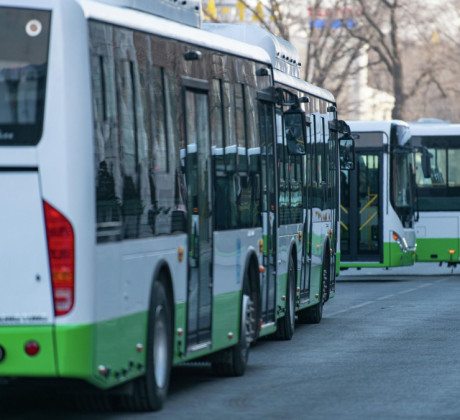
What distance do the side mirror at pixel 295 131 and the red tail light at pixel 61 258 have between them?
768cm

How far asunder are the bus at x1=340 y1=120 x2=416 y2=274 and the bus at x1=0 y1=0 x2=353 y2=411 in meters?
16.4

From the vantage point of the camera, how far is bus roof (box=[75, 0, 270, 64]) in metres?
9.29

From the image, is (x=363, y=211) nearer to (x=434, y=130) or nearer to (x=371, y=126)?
(x=371, y=126)

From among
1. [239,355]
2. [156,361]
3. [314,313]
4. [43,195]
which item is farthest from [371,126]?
[43,195]

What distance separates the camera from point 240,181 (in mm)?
13188

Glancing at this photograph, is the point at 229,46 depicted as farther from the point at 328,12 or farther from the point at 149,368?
the point at 328,12

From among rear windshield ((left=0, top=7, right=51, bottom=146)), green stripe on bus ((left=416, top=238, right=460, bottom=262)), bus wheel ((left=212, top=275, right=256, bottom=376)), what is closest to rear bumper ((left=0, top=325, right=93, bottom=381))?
rear windshield ((left=0, top=7, right=51, bottom=146))

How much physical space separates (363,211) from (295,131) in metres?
14.9

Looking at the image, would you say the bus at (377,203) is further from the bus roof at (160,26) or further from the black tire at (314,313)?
the bus roof at (160,26)

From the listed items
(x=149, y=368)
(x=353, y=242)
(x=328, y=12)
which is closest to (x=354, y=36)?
(x=328, y=12)

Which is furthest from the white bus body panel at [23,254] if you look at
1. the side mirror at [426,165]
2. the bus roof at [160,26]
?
the side mirror at [426,165]

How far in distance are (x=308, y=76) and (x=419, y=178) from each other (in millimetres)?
18179

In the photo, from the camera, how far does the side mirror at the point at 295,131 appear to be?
16281 millimetres

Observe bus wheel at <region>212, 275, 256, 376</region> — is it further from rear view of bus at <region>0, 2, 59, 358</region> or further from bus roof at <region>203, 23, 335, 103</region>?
rear view of bus at <region>0, 2, 59, 358</region>
